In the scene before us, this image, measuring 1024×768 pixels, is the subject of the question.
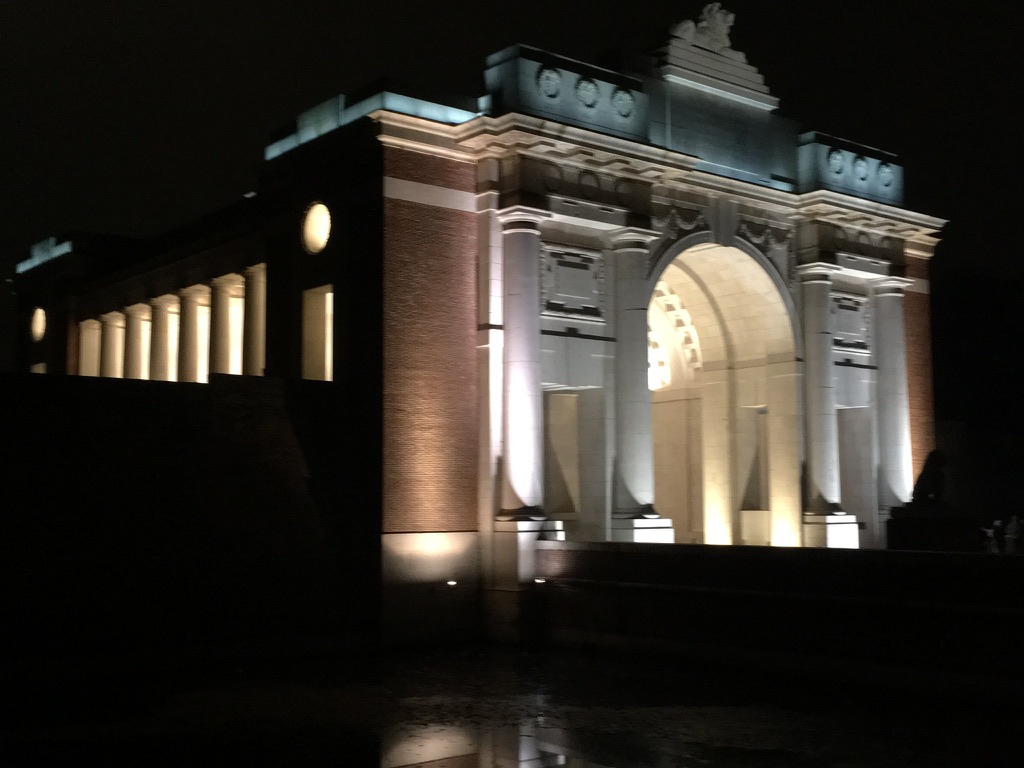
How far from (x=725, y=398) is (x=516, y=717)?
1945 cm

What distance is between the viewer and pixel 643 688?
18609 millimetres

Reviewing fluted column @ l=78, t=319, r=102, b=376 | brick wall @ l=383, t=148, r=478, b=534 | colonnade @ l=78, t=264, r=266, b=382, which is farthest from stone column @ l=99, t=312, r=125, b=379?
brick wall @ l=383, t=148, r=478, b=534

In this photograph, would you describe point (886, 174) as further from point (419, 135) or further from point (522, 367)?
point (419, 135)

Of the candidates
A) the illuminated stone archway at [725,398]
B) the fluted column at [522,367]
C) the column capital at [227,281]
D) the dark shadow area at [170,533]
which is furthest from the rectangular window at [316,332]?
the illuminated stone archway at [725,398]

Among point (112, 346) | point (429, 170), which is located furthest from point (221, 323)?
point (429, 170)

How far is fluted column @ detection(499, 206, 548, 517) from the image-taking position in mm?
25422

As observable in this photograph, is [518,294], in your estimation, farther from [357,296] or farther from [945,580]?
[945,580]

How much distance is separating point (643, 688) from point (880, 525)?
1657 centimetres

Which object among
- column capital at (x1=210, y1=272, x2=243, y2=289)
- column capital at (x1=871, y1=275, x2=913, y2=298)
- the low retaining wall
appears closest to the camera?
the low retaining wall

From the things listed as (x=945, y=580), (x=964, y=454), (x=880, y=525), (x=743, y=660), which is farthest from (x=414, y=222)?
(x=964, y=454)

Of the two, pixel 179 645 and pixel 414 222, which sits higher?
pixel 414 222

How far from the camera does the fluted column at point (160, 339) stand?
34.2 metres

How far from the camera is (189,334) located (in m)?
32.8

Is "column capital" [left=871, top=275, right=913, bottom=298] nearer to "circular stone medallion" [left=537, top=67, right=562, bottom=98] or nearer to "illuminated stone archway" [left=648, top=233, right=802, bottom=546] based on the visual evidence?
"illuminated stone archway" [left=648, top=233, right=802, bottom=546]
